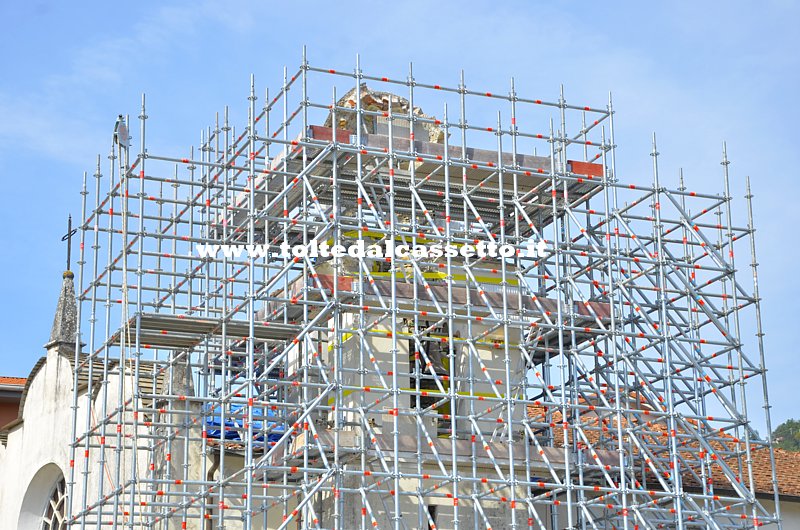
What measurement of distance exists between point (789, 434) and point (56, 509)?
48.4 meters

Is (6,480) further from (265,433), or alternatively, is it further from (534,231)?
(534,231)

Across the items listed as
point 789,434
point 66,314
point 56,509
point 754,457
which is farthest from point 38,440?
point 789,434

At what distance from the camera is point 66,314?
32688 mm

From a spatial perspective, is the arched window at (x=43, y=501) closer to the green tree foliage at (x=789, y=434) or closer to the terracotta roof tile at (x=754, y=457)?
the terracotta roof tile at (x=754, y=457)

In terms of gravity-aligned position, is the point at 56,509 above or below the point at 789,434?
below

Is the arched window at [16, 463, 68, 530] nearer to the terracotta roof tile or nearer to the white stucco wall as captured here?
the white stucco wall

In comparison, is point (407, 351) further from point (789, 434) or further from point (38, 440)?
point (789, 434)

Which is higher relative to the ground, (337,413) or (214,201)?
(214,201)

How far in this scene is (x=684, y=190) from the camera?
101 feet

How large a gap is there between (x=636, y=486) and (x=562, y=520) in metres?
1.59

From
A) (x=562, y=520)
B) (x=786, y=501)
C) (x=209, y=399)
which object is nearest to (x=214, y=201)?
(x=209, y=399)

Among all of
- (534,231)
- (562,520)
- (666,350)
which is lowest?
(562,520)

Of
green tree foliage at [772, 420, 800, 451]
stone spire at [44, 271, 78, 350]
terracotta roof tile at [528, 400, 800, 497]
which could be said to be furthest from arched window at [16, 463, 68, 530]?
green tree foliage at [772, 420, 800, 451]

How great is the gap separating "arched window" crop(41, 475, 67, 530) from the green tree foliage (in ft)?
141
